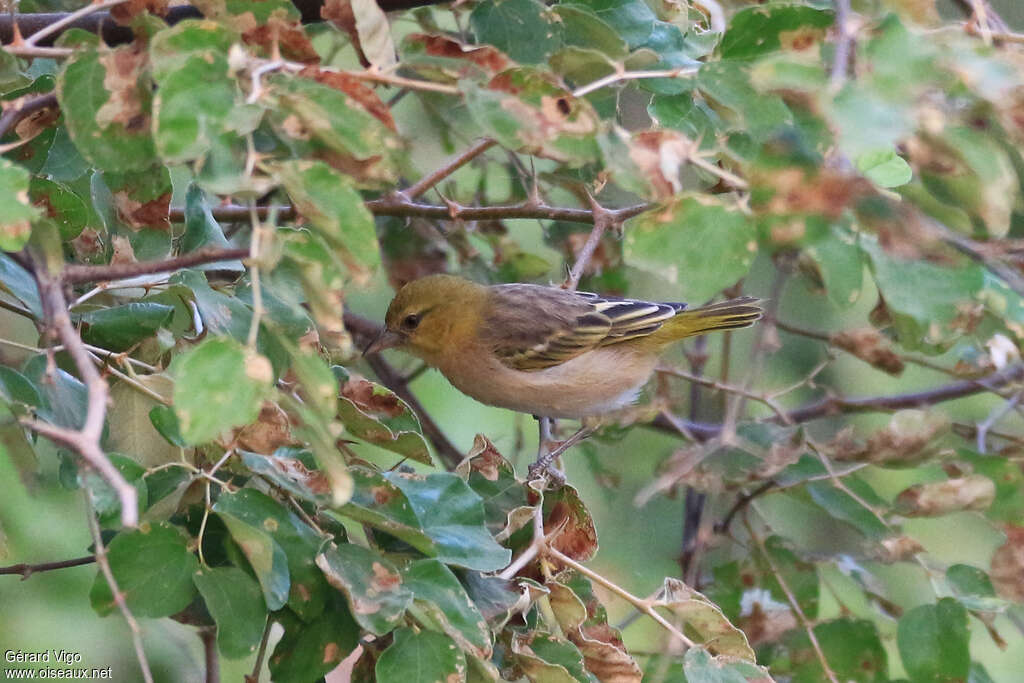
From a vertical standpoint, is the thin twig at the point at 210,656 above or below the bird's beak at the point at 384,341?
above

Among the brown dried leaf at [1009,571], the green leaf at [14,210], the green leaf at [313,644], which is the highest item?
the green leaf at [14,210]

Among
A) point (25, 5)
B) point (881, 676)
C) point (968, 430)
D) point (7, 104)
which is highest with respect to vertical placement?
point (7, 104)

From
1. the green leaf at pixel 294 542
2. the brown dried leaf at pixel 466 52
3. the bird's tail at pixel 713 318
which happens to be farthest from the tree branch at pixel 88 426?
the bird's tail at pixel 713 318

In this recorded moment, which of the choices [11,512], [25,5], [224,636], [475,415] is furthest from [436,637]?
[475,415]

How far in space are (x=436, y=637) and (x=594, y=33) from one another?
121cm

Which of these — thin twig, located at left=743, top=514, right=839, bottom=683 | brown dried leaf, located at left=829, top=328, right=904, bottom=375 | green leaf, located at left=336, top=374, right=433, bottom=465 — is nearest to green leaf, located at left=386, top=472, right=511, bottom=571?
green leaf, located at left=336, top=374, right=433, bottom=465

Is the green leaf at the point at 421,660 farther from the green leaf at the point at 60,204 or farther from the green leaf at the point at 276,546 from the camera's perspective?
the green leaf at the point at 60,204

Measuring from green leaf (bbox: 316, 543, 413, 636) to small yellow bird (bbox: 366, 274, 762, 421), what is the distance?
6.79 ft

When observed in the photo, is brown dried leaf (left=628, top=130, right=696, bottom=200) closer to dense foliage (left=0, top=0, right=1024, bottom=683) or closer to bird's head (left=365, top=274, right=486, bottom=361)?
dense foliage (left=0, top=0, right=1024, bottom=683)

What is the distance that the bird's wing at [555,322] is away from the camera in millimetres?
4184

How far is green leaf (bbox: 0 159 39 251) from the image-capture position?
1617 millimetres

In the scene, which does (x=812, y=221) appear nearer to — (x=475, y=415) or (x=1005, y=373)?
(x=1005, y=373)

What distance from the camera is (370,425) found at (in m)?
2.35

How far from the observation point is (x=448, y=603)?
2.00m
